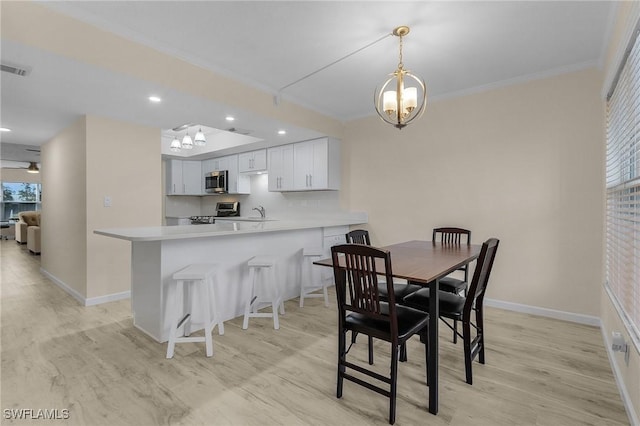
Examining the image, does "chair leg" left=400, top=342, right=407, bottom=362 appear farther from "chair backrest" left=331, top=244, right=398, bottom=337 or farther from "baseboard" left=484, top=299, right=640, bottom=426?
"baseboard" left=484, top=299, right=640, bottom=426

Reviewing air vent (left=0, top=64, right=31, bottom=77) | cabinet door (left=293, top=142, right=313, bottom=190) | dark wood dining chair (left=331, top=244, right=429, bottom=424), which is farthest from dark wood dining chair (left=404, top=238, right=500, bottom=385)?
air vent (left=0, top=64, right=31, bottom=77)

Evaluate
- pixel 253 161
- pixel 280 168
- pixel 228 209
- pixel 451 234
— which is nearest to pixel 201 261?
pixel 451 234

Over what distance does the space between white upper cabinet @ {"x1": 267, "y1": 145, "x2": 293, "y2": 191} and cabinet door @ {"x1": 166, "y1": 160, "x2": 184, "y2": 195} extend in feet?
7.88

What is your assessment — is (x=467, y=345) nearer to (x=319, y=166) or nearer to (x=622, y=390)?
(x=622, y=390)

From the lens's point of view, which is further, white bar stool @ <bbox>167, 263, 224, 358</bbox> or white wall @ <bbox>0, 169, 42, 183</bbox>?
white wall @ <bbox>0, 169, 42, 183</bbox>

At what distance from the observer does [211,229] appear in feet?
9.62

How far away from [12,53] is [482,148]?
4.21 metres

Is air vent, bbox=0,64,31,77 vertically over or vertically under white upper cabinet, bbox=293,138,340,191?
over

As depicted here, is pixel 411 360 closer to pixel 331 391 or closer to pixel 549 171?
pixel 331 391

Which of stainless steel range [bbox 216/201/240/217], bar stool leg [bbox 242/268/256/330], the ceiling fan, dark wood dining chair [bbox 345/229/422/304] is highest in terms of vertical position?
the ceiling fan

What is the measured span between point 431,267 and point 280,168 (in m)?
3.80

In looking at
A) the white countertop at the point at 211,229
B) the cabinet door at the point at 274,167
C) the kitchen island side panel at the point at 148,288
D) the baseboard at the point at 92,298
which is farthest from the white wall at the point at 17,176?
the kitchen island side panel at the point at 148,288

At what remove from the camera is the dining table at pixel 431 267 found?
5.55 feet

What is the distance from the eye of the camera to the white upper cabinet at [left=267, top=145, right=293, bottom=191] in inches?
203
